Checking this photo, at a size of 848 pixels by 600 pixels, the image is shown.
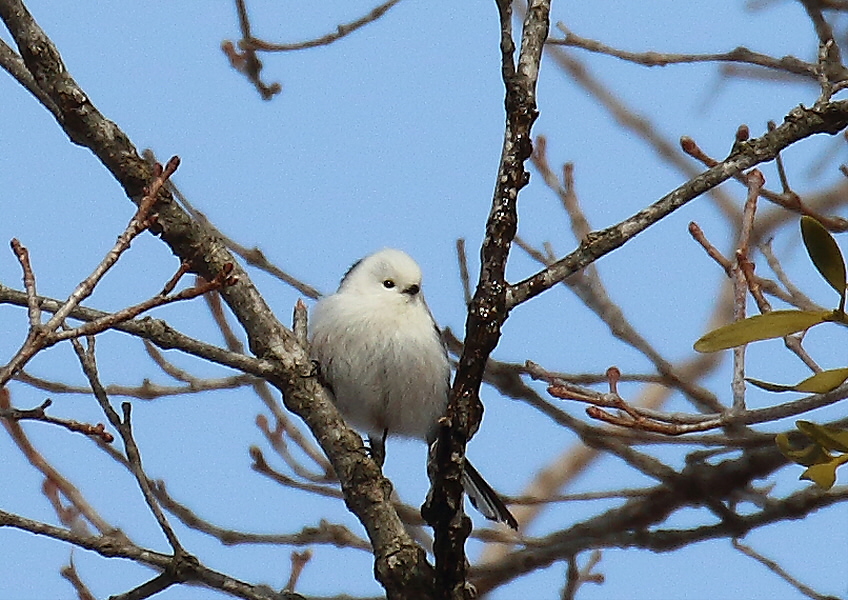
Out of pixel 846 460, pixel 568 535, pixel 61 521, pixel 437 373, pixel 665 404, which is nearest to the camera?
pixel 846 460

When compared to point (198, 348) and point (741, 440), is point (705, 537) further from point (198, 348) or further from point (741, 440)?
point (198, 348)

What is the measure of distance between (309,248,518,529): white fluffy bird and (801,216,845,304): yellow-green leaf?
2214 millimetres

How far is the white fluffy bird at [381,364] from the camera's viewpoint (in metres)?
A: 3.92

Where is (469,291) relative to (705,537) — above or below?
above

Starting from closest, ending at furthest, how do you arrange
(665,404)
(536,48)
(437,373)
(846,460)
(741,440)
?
(846,460)
(536,48)
(741,440)
(437,373)
(665,404)

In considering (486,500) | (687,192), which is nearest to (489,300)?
(687,192)

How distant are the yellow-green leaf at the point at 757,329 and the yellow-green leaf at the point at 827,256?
0.23ft

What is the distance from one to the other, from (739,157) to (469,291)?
3.43 feet

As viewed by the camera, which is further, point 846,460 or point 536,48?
point 536,48


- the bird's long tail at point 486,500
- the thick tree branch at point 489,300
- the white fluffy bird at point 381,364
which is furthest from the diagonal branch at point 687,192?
the white fluffy bird at point 381,364

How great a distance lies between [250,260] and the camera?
3428 millimetres

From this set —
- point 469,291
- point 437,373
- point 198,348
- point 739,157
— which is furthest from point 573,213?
point 198,348

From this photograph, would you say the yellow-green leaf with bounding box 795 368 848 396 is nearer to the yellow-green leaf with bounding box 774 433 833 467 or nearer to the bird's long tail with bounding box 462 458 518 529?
the yellow-green leaf with bounding box 774 433 833 467

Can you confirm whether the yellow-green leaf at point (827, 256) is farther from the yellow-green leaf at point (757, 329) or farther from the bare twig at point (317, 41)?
the bare twig at point (317, 41)
